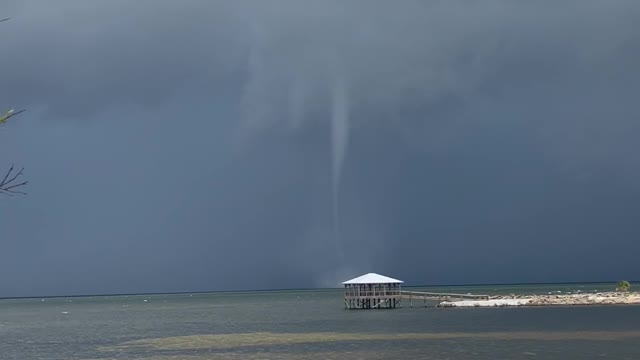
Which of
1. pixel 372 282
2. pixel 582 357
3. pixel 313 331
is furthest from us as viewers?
pixel 372 282

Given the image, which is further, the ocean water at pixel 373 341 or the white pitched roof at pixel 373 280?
the white pitched roof at pixel 373 280

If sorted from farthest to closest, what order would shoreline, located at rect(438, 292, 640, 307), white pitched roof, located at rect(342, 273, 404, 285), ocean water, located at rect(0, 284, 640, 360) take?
1. shoreline, located at rect(438, 292, 640, 307)
2. white pitched roof, located at rect(342, 273, 404, 285)
3. ocean water, located at rect(0, 284, 640, 360)

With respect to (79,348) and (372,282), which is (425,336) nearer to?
(79,348)

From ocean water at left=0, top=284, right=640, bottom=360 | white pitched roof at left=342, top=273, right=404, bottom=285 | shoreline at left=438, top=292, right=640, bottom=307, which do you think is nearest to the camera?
ocean water at left=0, top=284, right=640, bottom=360

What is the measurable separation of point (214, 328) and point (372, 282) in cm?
2898

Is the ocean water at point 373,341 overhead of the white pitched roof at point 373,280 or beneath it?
beneath

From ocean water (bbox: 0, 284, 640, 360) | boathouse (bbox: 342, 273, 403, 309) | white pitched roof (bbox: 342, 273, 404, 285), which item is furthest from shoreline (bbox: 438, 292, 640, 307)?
ocean water (bbox: 0, 284, 640, 360)

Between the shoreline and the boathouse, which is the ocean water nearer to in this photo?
the boathouse

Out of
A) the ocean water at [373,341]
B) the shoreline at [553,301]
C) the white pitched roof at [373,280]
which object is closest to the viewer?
the ocean water at [373,341]

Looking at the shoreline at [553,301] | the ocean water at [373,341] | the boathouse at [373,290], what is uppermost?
the boathouse at [373,290]

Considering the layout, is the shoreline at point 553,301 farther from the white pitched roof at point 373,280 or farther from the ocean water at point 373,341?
the ocean water at point 373,341

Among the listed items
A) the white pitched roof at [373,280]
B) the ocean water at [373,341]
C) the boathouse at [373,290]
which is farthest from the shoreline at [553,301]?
Result: the ocean water at [373,341]

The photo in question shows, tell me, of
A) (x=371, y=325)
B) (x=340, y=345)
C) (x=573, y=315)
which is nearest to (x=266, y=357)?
(x=340, y=345)

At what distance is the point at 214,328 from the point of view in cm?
7144
